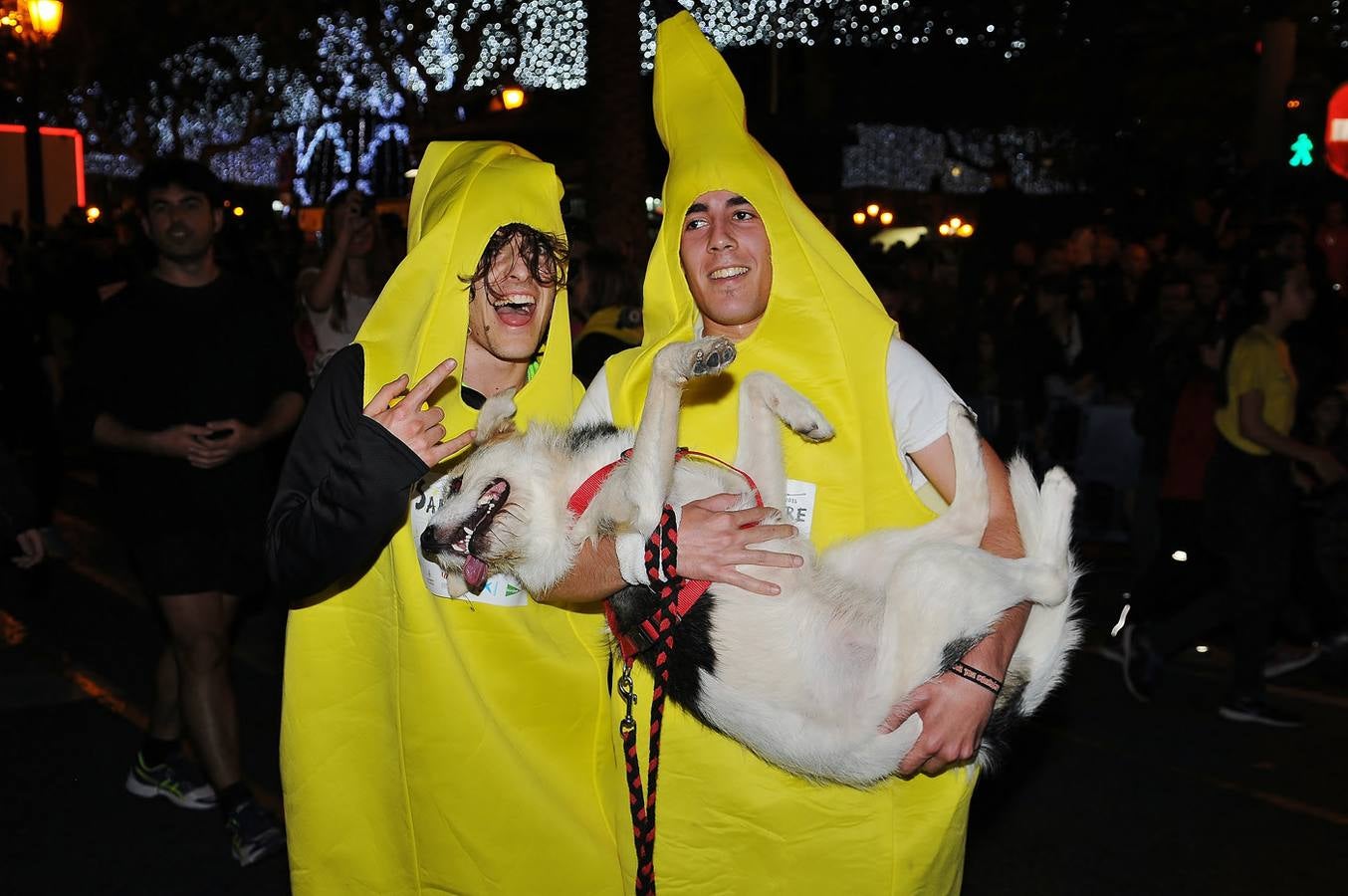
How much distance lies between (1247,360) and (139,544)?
5268 mm

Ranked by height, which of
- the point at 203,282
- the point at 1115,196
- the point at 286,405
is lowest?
the point at 286,405

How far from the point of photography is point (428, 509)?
283 cm

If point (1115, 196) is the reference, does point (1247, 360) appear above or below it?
below

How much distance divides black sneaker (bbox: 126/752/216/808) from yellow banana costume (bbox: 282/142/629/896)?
2.82 m

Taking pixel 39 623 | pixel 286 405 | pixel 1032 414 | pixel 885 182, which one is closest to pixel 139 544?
pixel 286 405

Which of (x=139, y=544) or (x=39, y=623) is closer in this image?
(x=139, y=544)

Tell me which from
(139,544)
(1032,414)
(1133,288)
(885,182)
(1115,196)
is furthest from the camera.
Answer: (885,182)

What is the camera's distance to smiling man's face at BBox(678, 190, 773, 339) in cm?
272

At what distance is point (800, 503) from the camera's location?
8.88 ft

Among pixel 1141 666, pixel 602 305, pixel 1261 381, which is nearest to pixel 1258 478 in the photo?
pixel 1261 381

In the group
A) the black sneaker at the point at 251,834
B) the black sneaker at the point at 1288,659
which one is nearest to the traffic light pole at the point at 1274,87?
the black sneaker at the point at 1288,659

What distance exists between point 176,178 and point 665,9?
2.41 metres

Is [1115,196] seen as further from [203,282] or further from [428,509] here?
[428,509]

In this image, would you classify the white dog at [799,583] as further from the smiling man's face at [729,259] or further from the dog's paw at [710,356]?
the smiling man's face at [729,259]
